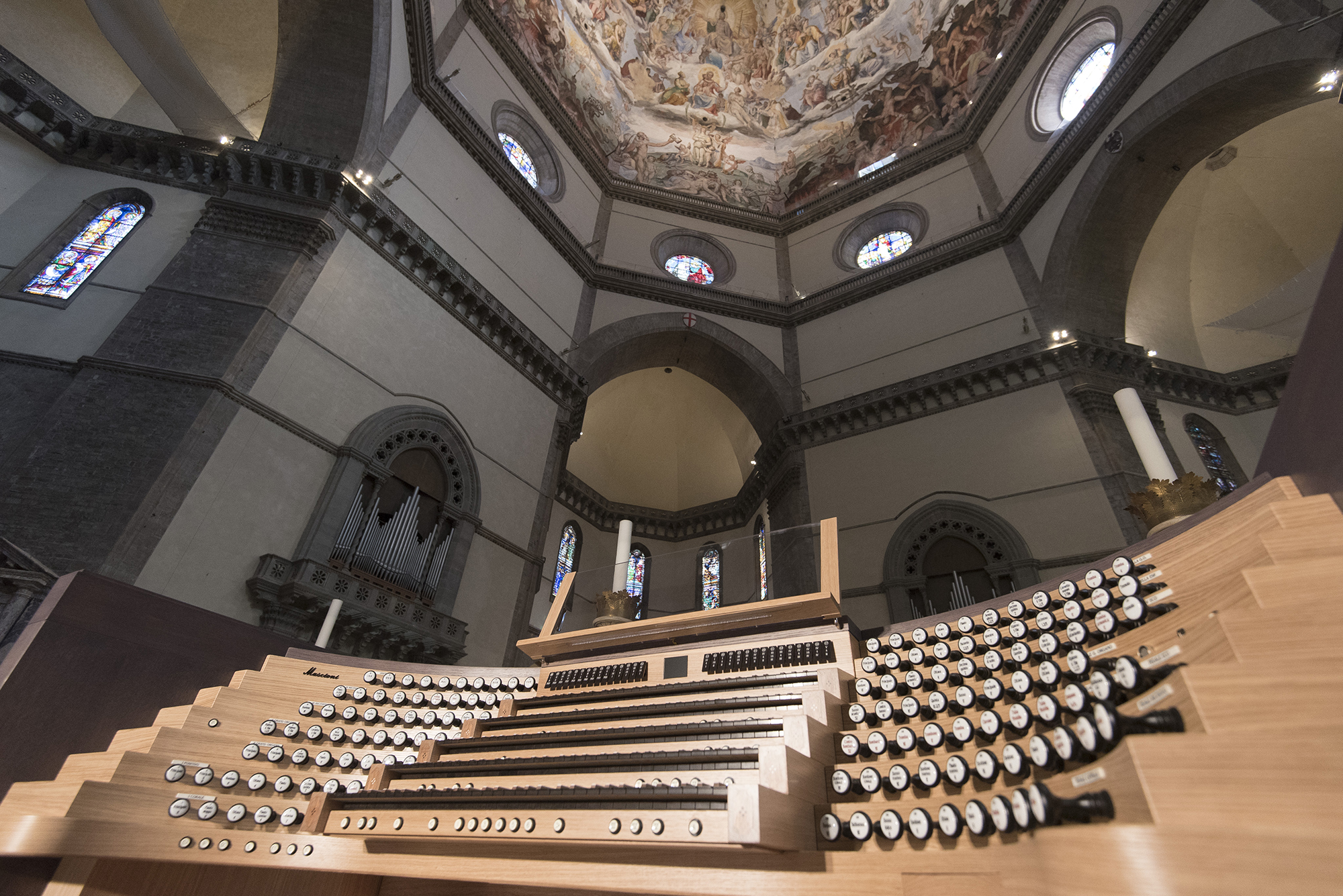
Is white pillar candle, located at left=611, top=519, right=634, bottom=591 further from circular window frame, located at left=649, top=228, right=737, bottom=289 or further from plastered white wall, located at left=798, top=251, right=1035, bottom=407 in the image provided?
circular window frame, located at left=649, top=228, right=737, bottom=289

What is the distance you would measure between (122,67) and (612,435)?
483 inches

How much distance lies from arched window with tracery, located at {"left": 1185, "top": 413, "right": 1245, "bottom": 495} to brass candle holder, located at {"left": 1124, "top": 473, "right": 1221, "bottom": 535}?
879cm

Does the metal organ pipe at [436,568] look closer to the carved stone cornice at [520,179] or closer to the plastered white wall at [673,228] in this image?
the carved stone cornice at [520,179]

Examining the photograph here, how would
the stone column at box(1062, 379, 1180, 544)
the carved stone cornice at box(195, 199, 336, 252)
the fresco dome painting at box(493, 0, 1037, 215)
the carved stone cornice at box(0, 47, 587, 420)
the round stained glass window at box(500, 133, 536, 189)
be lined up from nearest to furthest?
the carved stone cornice at box(195, 199, 336, 252), the carved stone cornice at box(0, 47, 587, 420), the stone column at box(1062, 379, 1180, 544), the round stained glass window at box(500, 133, 536, 189), the fresco dome painting at box(493, 0, 1037, 215)

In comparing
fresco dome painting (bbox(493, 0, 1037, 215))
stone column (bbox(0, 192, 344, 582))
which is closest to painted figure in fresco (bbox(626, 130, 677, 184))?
fresco dome painting (bbox(493, 0, 1037, 215))

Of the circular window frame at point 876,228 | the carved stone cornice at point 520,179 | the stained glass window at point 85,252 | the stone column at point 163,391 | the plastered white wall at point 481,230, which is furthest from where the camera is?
the circular window frame at point 876,228

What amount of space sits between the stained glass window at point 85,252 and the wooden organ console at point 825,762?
6.49 metres

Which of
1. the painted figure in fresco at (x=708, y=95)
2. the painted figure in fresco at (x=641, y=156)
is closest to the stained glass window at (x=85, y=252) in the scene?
the painted figure in fresco at (x=641, y=156)

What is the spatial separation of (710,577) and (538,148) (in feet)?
40.6

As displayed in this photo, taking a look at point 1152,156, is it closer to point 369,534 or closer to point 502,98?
point 502,98

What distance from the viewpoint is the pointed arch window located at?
7691 millimetres

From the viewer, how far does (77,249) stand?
8266 mm

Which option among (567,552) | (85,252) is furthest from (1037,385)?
(85,252)

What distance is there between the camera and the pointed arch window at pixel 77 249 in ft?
25.2
